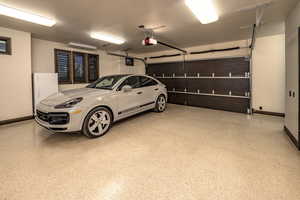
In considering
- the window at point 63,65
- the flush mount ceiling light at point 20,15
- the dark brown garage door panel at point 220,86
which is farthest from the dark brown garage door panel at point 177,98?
the flush mount ceiling light at point 20,15

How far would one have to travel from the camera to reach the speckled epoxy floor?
5.22 ft

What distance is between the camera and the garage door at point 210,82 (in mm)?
5422

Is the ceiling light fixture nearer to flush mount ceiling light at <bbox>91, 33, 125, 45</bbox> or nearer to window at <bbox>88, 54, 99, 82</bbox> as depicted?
window at <bbox>88, 54, 99, 82</bbox>

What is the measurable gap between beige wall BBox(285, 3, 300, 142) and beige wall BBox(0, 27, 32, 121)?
259 inches

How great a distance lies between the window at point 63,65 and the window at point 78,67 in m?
0.24

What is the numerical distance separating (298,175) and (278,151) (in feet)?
2.31

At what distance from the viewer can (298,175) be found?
1841mm

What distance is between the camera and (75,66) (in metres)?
6.02

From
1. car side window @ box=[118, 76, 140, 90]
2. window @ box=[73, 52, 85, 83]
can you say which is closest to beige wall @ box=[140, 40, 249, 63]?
car side window @ box=[118, 76, 140, 90]

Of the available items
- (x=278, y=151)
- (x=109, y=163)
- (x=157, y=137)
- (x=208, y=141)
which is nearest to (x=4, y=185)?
(x=109, y=163)

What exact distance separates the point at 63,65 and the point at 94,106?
3.71m

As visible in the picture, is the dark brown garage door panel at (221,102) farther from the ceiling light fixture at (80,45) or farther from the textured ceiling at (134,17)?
the ceiling light fixture at (80,45)

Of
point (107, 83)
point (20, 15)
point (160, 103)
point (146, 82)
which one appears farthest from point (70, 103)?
point (160, 103)

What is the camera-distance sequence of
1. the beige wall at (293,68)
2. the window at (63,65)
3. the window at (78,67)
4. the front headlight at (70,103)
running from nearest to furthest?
the beige wall at (293,68) < the front headlight at (70,103) < the window at (63,65) < the window at (78,67)
